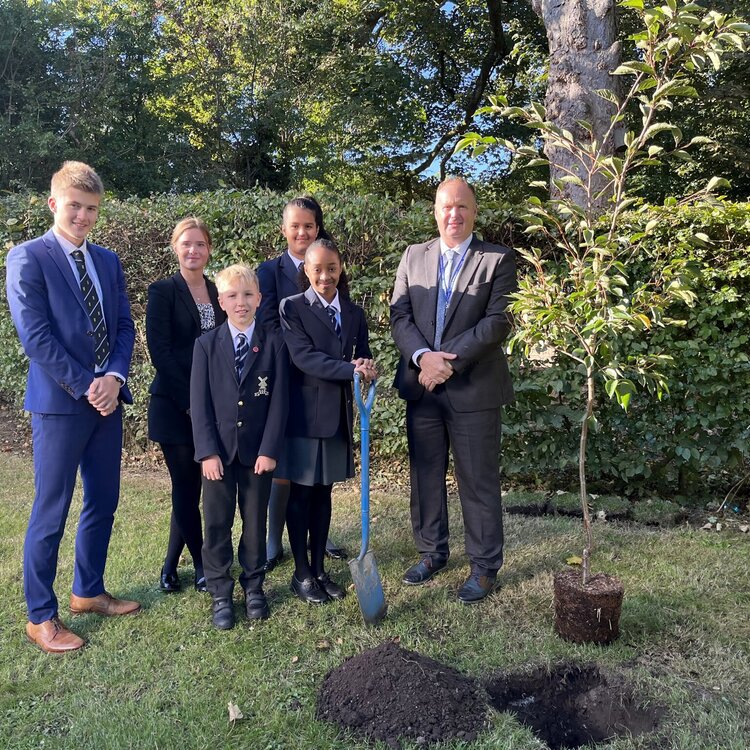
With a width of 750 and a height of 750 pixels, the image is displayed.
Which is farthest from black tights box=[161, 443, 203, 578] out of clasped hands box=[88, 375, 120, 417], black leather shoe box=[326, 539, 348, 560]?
black leather shoe box=[326, 539, 348, 560]

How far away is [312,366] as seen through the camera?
3316 mm

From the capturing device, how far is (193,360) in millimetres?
3256

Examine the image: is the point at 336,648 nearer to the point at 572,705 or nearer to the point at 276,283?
the point at 572,705

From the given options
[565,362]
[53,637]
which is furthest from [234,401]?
[565,362]

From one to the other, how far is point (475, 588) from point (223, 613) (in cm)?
129

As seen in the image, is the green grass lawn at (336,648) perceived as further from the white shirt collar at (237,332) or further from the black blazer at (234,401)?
the white shirt collar at (237,332)

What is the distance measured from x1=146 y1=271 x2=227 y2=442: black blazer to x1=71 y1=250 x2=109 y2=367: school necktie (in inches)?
11.1

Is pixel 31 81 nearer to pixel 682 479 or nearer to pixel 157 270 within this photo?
pixel 157 270

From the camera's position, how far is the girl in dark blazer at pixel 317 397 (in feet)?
11.0

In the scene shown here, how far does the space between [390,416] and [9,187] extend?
37.4 ft

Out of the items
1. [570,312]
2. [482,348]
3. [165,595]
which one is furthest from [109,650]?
[570,312]

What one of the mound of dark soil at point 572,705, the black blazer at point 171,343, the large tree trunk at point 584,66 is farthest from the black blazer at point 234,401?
the large tree trunk at point 584,66

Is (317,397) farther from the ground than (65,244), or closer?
closer

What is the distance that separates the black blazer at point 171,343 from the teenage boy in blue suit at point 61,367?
238 millimetres
